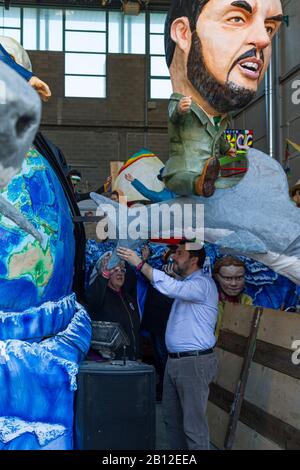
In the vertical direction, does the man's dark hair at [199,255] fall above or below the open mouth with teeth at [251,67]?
below

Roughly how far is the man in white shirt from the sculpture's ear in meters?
1.19

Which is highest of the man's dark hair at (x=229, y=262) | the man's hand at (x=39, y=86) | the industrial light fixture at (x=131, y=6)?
the industrial light fixture at (x=131, y=6)

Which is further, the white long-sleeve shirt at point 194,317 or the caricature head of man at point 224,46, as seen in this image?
the white long-sleeve shirt at point 194,317

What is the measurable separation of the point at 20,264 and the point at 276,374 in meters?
1.93

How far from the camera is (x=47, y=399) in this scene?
2.09m

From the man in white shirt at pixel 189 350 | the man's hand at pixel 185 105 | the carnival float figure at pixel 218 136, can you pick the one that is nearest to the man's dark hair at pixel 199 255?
the man in white shirt at pixel 189 350

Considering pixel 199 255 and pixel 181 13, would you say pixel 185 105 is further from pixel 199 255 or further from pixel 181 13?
pixel 199 255

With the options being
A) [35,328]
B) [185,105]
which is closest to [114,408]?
[35,328]

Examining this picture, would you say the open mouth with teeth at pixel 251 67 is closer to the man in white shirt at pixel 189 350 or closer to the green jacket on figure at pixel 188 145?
the green jacket on figure at pixel 188 145

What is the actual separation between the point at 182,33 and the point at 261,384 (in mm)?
2085

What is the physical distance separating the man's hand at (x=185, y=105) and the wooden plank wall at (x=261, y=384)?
154 cm

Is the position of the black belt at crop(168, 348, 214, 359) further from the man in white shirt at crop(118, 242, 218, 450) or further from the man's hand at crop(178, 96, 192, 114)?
the man's hand at crop(178, 96, 192, 114)

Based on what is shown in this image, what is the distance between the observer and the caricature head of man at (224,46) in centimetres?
225
